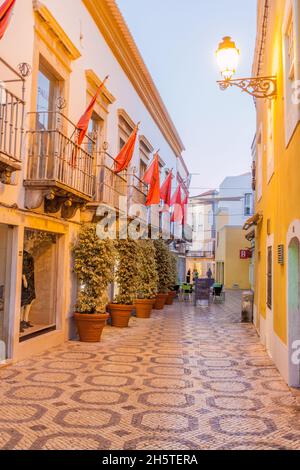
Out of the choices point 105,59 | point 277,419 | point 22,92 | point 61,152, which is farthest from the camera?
point 105,59

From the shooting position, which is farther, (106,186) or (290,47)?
(106,186)

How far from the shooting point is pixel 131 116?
1450 centimetres

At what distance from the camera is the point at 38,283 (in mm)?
8828

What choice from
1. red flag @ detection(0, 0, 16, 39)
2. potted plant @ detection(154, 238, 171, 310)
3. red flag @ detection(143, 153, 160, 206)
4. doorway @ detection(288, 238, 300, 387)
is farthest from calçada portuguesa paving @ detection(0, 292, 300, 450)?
potted plant @ detection(154, 238, 171, 310)

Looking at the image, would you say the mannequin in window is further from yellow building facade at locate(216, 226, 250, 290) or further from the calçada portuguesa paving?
yellow building facade at locate(216, 226, 250, 290)

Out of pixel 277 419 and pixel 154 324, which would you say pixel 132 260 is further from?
pixel 277 419

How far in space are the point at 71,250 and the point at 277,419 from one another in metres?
5.80

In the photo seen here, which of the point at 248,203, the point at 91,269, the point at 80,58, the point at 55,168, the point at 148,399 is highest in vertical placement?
the point at 248,203

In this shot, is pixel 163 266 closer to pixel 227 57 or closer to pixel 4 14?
pixel 227 57

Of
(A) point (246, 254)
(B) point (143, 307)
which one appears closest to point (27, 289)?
(B) point (143, 307)

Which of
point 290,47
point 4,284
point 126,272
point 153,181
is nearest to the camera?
point 290,47

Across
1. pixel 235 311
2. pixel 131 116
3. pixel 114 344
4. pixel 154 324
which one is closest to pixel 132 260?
pixel 154 324

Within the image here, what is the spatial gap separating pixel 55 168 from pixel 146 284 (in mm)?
7417

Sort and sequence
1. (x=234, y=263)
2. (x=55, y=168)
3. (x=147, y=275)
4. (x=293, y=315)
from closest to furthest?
(x=293, y=315) → (x=55, y=168) → (x=147, y=275) → (x=234, y=263)
